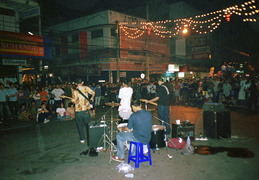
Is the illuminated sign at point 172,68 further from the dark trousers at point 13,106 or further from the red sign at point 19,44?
the dark trousers at point 13,106

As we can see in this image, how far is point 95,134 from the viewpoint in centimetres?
593

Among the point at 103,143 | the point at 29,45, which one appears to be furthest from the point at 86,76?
the point at 103,143

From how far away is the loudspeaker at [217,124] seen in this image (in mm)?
6751

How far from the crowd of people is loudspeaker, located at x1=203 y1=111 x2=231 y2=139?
20.1ft

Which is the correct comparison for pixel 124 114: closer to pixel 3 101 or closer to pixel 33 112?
pixel 33 112

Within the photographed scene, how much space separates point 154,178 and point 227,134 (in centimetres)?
390

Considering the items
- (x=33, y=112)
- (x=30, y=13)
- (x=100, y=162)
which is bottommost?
(x=100, y=162)

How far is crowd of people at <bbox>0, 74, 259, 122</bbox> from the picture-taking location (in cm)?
1158

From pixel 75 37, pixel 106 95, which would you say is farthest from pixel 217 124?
pixel 75 37

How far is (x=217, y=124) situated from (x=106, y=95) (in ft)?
38.4

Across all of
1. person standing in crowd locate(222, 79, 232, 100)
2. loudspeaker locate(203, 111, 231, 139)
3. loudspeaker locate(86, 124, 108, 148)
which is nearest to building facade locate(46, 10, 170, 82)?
person standing in crowd locate(222, 79, 232, 100)

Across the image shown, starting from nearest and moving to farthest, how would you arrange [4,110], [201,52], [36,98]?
[4,110]
[36,98]
[201,52]

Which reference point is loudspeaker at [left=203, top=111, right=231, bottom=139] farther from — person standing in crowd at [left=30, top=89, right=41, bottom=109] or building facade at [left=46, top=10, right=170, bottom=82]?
building facade at [left=46, top=10, right=170, bottom=82]

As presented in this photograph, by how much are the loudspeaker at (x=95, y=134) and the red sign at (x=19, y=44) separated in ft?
33.1
